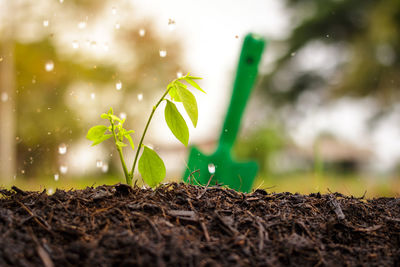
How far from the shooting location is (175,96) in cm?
107

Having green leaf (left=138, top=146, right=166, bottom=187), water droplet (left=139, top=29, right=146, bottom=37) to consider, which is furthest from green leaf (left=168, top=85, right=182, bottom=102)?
water droplet (left=139, top=29, right=146, bottom=37)

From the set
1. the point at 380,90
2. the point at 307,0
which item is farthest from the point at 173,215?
the point at 307,0

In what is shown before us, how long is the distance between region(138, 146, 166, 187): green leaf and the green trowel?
61cm

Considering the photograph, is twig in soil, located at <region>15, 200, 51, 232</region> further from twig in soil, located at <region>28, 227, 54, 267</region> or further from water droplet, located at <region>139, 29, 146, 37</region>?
water droplet, located at <region>139, 29, 146, 37</region>

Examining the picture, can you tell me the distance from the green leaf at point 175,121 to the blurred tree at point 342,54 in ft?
12.3

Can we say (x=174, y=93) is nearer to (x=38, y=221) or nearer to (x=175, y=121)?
(x=175, y=121)

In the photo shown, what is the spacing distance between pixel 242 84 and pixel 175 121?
2.58ft

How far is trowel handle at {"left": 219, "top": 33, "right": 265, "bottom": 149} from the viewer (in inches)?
63.4

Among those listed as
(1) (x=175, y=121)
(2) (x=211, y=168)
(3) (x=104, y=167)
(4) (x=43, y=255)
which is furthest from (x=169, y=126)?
(3) (x=104, y=167)

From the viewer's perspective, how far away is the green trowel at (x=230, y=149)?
1.66 metres

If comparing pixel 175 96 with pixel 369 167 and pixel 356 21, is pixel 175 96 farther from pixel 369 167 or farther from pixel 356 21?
pixel 356 21

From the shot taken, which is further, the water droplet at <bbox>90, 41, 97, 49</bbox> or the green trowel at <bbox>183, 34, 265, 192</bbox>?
the water droplet at <bbox>90, 41, 97, 49</bbox>

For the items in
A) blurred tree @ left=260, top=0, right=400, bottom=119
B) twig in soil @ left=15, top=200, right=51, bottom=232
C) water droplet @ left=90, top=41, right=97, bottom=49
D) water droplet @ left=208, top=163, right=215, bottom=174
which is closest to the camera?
twig in soil @ left=15, top=200, right=51, bottom=232

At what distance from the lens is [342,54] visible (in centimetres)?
450
